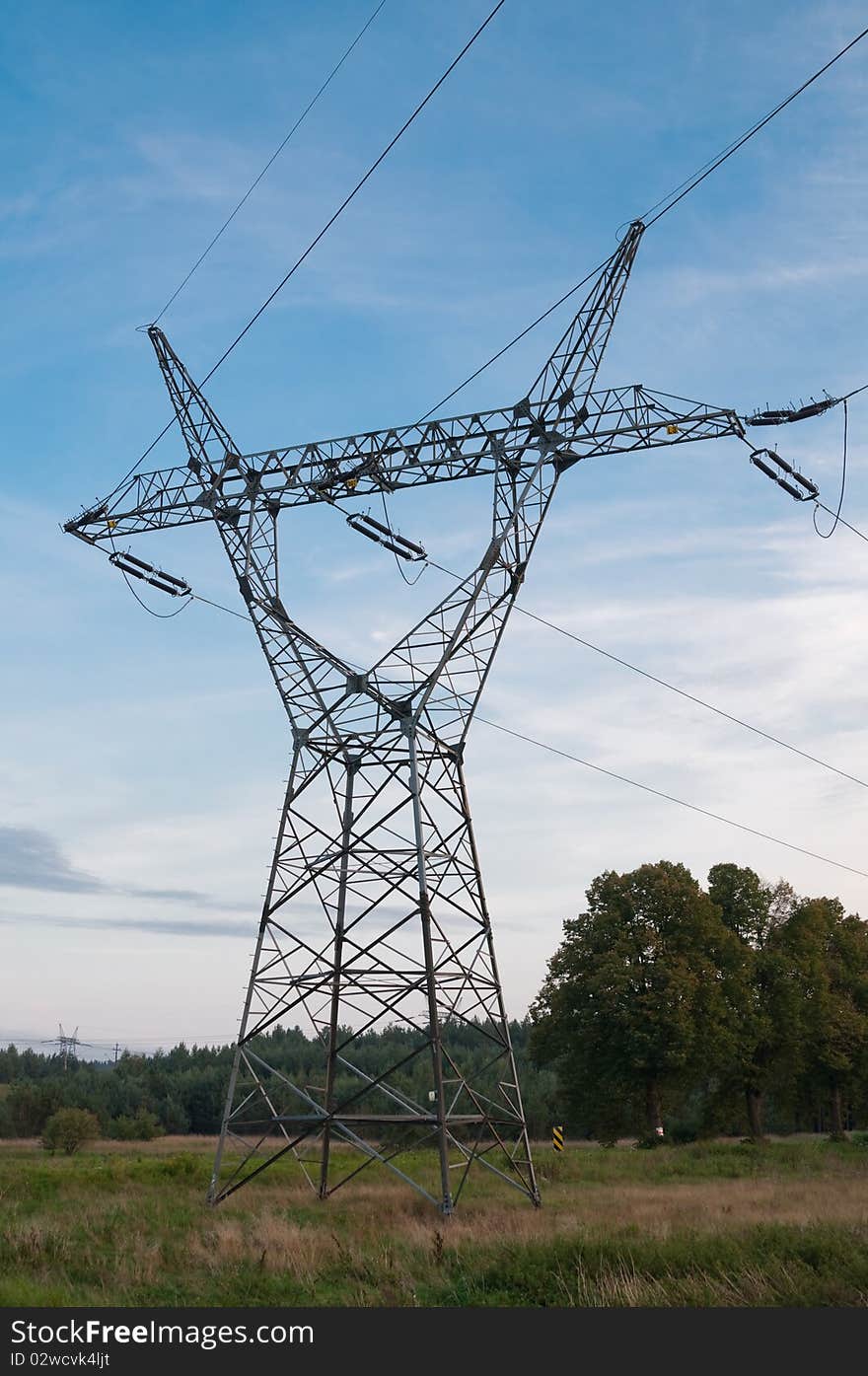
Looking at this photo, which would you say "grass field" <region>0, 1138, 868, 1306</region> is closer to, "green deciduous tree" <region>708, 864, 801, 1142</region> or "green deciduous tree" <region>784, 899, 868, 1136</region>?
"green deciduous tree" <region>708, 864, 801, 1142</region>

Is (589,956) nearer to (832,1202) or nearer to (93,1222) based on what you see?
(832,1202)

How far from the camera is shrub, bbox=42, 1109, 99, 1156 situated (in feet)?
144

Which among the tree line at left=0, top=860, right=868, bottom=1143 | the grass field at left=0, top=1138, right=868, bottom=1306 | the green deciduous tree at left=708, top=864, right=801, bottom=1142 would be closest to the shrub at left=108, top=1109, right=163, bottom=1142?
the tree line at left=0, top=860, right=868, bottom=1143

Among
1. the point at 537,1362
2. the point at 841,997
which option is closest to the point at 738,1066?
the point at 841,997

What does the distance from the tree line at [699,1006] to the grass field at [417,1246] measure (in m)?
19.5

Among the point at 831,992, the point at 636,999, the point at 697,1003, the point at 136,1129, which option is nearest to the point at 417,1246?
the point at 636,999

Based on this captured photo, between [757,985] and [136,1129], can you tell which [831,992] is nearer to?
[757,985]

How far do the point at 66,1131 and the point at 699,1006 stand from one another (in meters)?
25.6

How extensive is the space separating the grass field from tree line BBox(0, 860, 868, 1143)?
19494mm

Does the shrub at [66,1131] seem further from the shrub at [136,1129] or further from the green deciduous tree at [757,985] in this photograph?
the green deciduous tree at [757,985]

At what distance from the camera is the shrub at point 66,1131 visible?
4391 cm

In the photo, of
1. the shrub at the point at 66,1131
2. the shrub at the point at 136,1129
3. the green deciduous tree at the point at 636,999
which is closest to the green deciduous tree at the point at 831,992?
the green deciduous tree at the point at 636,999

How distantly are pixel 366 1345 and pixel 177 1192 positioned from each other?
50.8 feet

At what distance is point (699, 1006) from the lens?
155 ft
